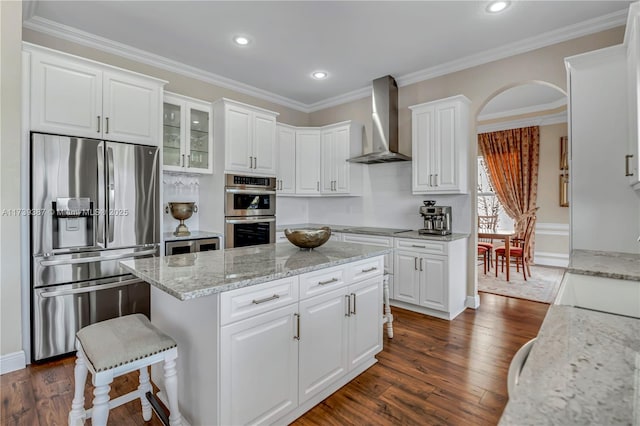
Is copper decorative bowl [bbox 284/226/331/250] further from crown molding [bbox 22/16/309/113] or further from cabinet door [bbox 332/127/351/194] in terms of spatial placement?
crown molding [bbox 22/16/309/113]

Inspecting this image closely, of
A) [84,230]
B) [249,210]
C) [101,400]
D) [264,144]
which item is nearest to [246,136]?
[264,144]

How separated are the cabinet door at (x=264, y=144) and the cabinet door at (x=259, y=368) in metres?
2.75

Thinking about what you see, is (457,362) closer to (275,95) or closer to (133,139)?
(133,139)

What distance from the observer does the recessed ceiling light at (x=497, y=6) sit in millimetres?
2648

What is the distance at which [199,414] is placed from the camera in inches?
61.8

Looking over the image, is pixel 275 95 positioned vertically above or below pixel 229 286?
above

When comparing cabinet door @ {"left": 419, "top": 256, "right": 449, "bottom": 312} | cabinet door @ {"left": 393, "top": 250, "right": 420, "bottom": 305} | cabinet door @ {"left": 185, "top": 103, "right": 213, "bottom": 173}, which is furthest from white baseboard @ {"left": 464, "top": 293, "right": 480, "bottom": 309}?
cabinet door @ {"left": 185, "top": 103, "right": 213, "bottom": 173}

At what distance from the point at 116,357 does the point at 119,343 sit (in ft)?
0.32

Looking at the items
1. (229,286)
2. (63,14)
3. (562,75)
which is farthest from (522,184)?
(63,14)

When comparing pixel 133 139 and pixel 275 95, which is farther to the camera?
pixel 275 95

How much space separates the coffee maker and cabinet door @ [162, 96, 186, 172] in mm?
3001

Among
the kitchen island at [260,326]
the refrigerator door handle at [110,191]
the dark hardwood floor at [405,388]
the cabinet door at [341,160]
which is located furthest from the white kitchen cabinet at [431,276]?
the refrigerator door handle at [110,191]

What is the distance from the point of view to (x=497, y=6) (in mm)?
2689

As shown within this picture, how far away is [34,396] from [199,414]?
1.41m
